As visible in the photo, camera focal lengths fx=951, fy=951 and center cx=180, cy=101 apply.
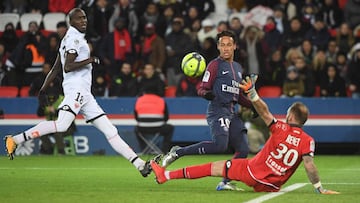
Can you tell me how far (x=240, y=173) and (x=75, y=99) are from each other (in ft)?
9.10

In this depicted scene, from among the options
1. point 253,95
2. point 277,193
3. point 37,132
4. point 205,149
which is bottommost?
point 277,193

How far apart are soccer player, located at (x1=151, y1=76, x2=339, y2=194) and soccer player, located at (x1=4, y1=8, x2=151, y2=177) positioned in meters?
1.82

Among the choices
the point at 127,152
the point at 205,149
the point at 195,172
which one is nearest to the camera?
Answer: the point at 195,172

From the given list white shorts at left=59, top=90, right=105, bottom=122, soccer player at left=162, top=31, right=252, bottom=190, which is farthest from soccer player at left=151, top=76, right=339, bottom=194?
white shorts at left=59, top=90, right=105, bottom=122

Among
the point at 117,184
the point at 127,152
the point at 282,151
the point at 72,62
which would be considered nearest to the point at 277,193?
the point at 282,151

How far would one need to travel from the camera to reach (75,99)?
508 inches

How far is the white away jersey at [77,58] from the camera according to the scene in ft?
42.5

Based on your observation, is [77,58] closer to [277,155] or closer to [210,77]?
[210,77]

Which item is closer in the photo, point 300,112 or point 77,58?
point 300,112

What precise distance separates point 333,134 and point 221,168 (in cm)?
928

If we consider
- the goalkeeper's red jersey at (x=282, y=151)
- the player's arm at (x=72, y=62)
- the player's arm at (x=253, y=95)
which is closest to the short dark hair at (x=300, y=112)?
the goalkeeper's red jersey at (x=282, y=151)

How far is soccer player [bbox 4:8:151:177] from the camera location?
1288cm

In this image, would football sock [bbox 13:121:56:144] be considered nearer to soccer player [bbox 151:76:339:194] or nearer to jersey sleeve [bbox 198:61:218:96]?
jersey sleeve [bbox 198:61:218:96]

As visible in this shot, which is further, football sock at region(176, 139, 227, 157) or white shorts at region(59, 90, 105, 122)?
white shorts at region(59, 90, 105, 122)
